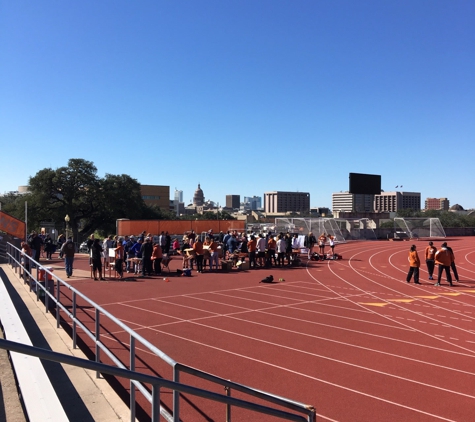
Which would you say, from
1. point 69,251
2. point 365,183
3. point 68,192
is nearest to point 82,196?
point 68,192

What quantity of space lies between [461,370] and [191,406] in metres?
4.52

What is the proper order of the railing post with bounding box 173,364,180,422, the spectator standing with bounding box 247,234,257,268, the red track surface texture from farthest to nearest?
the spectator standing with bounding box 247,234,257,268 < the red track surface texture < the railing post with bounding box 173,364,180,422

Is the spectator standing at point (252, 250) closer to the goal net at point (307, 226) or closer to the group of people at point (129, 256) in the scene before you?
the group of people at point (129, 256)

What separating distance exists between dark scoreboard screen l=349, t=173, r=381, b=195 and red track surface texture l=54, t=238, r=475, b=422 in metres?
41.4

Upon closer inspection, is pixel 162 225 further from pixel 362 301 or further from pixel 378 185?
pixel 378 185

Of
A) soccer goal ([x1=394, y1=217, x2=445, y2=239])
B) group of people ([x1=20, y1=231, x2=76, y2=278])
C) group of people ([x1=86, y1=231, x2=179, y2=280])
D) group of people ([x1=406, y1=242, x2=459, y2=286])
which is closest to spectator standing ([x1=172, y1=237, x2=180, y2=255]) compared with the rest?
group of people ([x1=86, y1=231, x2=179, y2=280])

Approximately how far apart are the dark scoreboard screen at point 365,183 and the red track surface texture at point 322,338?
41.4m

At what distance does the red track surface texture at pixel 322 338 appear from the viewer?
19.9ft

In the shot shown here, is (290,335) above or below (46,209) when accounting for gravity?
below

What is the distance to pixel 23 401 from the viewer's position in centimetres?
471

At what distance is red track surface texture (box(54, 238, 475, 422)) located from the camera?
238 inches

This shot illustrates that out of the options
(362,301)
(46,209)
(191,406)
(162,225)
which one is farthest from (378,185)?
(191,406)

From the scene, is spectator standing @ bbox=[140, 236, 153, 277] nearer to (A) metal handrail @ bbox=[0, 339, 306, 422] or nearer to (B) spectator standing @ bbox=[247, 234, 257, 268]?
(B) spectator standing @ bbox=[247, 234, 257, 268]

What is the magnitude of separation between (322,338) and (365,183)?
5235 cm
